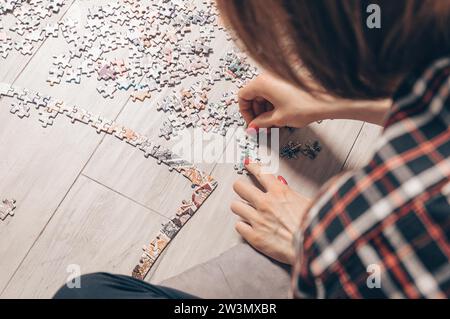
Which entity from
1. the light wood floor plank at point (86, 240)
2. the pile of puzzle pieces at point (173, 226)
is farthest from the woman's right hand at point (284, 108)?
the light wood floor plank at point (86, 240)

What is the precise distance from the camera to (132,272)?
1.26 meters

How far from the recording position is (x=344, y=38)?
21.9 inches

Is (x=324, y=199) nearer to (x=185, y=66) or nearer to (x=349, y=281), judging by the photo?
(x=349, y=281)

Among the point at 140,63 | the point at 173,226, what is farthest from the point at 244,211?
the point at 140,63

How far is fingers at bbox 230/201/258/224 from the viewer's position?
1.24 m

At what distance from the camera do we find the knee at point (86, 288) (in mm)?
1002

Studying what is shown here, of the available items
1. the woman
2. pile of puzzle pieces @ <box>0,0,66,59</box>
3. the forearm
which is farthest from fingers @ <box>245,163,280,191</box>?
pile of puzzle pieces @ <box>0,0,66,59</box>

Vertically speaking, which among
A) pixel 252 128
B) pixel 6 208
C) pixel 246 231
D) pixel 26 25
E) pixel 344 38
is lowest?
pixel 6 208

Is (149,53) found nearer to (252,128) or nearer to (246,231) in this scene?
(252,128)

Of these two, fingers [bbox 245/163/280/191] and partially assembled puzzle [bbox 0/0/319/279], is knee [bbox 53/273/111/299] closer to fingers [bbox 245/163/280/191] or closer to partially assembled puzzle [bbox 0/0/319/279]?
partially assembled puzzle [bbox 0/0/319/279]

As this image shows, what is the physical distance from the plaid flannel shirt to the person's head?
0.13 ft

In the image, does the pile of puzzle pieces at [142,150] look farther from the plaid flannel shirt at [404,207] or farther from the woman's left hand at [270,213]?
the plaid flannel shirt at [404,207]

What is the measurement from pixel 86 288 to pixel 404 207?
718 mm
